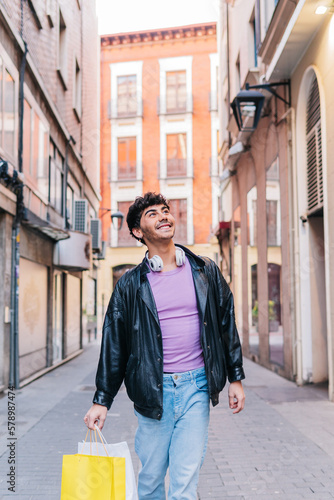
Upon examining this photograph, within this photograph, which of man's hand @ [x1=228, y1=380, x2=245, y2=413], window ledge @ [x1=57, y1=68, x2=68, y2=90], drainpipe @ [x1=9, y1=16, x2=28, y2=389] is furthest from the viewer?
window ledge @ [x1=57, y1=68, x2=68, y2=90]

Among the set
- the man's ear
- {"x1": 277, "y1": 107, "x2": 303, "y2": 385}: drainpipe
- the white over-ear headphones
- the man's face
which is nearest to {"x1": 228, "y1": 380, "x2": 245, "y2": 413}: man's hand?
the white over-ear headphones

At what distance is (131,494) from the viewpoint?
2.52 meters

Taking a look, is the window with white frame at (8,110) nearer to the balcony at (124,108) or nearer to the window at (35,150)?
the window at (35,150)

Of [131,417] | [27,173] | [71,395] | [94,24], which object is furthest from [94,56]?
[131,417]

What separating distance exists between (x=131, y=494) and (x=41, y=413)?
17.7 ft

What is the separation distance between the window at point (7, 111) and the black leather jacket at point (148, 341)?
6.74 metres

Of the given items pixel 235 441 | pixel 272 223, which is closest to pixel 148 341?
pixel 235 441

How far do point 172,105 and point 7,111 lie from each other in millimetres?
24838

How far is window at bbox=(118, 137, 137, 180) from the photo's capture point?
3306 centimetres

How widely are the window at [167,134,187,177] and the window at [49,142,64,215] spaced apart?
17.9 meters

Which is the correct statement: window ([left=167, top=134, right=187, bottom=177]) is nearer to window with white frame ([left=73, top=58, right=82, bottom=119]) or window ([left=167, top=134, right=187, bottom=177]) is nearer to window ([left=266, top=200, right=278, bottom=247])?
window with white frame ([left=73, top=58, right=82, bottom=119])

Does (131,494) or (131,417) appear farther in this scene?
(131,417)

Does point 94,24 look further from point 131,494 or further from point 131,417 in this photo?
point 131,494

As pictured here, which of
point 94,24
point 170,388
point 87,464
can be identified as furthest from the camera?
point 94,24
